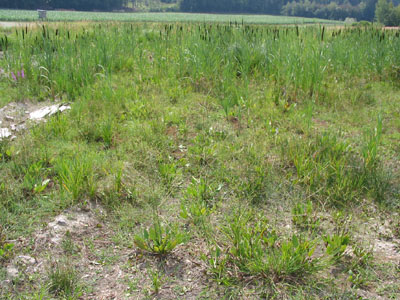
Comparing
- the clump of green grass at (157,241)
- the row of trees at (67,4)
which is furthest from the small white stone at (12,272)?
the row of trees at (67,4)

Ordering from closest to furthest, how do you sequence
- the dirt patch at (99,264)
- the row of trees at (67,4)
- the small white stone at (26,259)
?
the dirt patch at (99,264) < the small white stone at (26,259) < the row of trees at (67,4)

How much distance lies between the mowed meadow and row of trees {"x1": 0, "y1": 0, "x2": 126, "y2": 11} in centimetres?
6473

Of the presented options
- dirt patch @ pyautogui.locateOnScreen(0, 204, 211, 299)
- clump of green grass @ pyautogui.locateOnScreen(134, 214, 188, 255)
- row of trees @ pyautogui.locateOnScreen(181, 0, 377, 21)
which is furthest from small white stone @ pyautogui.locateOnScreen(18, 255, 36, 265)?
row of trees @ pyautogui.locateOnScreen(181, 0, 377, 21)

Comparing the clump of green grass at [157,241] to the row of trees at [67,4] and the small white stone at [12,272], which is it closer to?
the small white stone at [12,272]

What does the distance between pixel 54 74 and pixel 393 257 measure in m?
5.10

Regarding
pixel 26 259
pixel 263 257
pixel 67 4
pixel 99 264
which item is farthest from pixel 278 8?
pixel 26 259

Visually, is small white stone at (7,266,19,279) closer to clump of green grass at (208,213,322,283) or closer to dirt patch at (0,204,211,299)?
dirt patch at (0,204,211,299)

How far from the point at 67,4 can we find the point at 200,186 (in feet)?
253

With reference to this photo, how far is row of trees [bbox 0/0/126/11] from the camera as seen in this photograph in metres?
58.2

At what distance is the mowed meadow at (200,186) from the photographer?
2.04 m

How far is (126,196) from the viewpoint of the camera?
2.81 metres

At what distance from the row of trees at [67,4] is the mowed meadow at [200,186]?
64735 mm

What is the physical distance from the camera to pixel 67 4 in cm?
6800

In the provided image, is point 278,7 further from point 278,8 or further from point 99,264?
point 99,264
